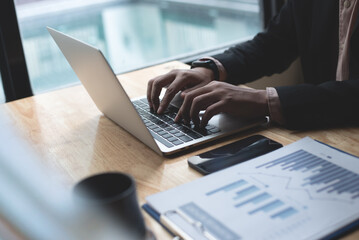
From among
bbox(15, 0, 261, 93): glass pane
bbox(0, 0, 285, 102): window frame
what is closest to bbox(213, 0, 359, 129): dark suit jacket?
bbox(15, 0, 261, 93): glass pane

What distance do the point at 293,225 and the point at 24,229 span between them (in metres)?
0.45

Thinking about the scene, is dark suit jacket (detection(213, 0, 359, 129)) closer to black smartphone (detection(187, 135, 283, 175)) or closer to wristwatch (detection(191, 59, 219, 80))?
wristwatch (detection(191, 59, 219, 80))

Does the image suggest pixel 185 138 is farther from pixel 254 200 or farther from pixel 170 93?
pixel 254 200

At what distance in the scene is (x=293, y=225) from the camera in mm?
596

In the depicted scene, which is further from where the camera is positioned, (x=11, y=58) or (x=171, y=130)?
(x=11, y=58)

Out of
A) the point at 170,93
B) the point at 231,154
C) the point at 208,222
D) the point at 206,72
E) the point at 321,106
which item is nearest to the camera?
the point at 208,222

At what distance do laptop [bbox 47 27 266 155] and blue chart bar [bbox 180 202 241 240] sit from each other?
24 cm

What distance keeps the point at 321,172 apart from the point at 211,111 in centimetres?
29

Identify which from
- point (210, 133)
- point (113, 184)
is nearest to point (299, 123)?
point (210, 133)

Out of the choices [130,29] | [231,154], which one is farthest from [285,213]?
[130,29]

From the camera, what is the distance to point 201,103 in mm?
959

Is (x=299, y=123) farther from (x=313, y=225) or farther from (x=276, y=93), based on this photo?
(x=313, y=225)

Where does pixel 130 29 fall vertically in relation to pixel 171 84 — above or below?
below

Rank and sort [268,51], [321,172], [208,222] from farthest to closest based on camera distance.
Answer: [268,51] → [321,172] → [208,222]
